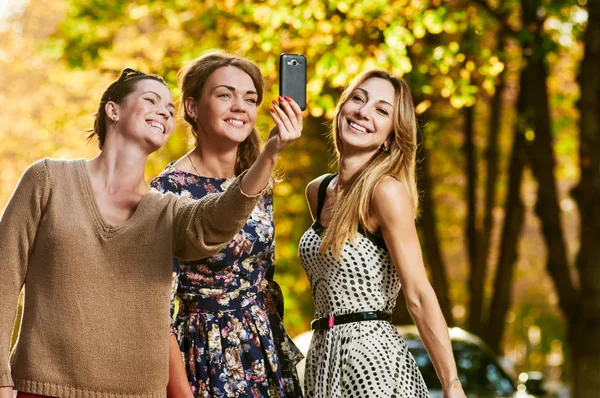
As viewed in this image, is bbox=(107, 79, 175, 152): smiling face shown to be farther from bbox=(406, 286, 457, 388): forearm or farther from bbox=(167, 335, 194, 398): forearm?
bbox=(406, 286, 457, 388): forearm

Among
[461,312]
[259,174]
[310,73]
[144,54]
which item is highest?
[144,54]

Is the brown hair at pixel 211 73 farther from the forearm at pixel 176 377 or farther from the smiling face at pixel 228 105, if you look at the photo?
the forearm at pixel 176 377

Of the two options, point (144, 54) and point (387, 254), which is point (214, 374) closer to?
point (387, 254)

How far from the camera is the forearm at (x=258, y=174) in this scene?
12.3 feet

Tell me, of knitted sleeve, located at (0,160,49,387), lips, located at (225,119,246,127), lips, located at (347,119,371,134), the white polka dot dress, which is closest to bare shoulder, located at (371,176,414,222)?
the white polka dot dress

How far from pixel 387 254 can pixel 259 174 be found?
121 cm

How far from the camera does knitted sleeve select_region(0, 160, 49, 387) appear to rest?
3.80 m

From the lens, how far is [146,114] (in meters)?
4.05

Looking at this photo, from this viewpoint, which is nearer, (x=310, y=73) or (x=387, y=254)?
(x=387, y=254)

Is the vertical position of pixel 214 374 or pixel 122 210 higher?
pixel 122 210

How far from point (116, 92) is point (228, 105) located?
734mm

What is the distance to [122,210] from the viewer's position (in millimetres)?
3988

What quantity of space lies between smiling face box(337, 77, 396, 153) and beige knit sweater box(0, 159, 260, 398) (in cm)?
119

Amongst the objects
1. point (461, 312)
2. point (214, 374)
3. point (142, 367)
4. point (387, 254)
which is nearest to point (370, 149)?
point (387, 254)
